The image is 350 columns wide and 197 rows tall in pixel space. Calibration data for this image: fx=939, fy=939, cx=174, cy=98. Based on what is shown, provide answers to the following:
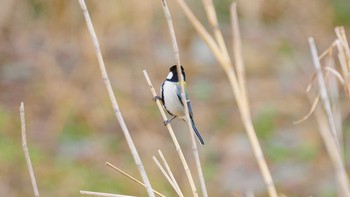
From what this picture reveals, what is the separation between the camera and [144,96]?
257 inches

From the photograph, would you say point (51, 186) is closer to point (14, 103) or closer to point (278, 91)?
point (14, 103)

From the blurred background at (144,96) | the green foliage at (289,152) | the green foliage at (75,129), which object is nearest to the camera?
the blurred background at (144,96)

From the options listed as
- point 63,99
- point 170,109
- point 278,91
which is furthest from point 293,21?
point 170,109

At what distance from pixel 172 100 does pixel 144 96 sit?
4.57m

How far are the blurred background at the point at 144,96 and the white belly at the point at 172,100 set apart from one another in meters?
2.96

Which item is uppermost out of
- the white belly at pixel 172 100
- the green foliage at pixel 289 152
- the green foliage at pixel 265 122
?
the green foliage at pixel 265 122

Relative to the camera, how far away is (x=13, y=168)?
537cm

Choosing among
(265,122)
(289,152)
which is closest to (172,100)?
(289,152)

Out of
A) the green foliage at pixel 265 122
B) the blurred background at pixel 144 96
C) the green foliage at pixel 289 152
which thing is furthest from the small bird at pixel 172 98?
the green foliage at pixel 265 122

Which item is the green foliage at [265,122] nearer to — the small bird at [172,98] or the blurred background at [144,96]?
the blurred background at [144,96]

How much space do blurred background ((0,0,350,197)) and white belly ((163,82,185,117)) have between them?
296cm

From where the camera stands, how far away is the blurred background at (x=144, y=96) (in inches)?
213

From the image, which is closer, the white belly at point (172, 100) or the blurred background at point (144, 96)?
the white belly at point (172, 100)

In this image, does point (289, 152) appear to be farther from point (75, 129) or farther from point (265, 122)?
point (75, 129)
